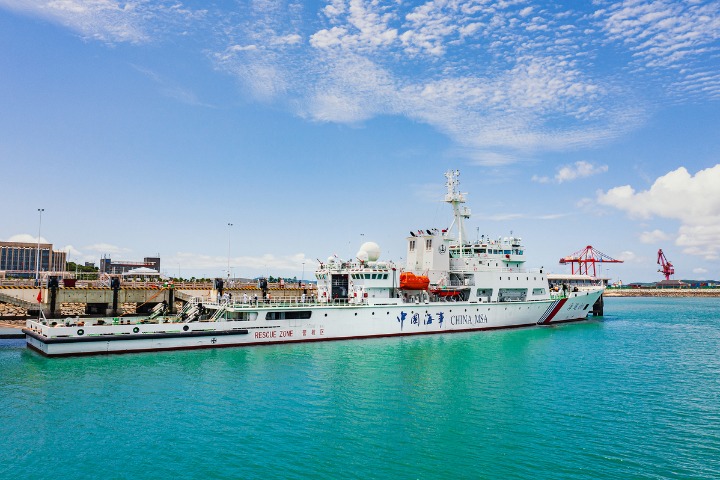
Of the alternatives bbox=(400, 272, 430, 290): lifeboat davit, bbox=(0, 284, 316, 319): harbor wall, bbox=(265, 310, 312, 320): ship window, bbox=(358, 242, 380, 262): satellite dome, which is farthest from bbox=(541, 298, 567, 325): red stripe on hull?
bbox=(265, 310, 312, 320): ship window

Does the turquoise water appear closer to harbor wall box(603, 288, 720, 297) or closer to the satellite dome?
the satellite dome

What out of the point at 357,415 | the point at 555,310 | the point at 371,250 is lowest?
the point at 357,415

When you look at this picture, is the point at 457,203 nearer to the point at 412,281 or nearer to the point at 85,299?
the point at 412,281

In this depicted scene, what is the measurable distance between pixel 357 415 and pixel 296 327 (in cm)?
1694

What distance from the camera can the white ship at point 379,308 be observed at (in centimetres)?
3114

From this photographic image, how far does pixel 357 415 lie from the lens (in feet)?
63.1

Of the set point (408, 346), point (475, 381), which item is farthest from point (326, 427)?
point (408, 346)

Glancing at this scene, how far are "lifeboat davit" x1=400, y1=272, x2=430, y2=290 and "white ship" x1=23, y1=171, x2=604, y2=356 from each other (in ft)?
0.29

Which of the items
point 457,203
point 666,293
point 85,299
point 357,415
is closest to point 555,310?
point 457,203

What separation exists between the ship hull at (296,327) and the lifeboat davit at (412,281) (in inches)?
62.2

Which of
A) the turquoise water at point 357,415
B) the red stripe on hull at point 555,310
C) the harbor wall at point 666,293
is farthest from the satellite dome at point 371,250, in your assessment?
the harbor wall at point 666,293

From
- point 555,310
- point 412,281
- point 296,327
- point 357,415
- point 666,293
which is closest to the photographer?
point 357,415

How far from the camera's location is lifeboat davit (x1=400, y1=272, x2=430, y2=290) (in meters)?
39.7

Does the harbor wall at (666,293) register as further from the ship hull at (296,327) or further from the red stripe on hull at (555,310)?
the ship hull at (296,327)
